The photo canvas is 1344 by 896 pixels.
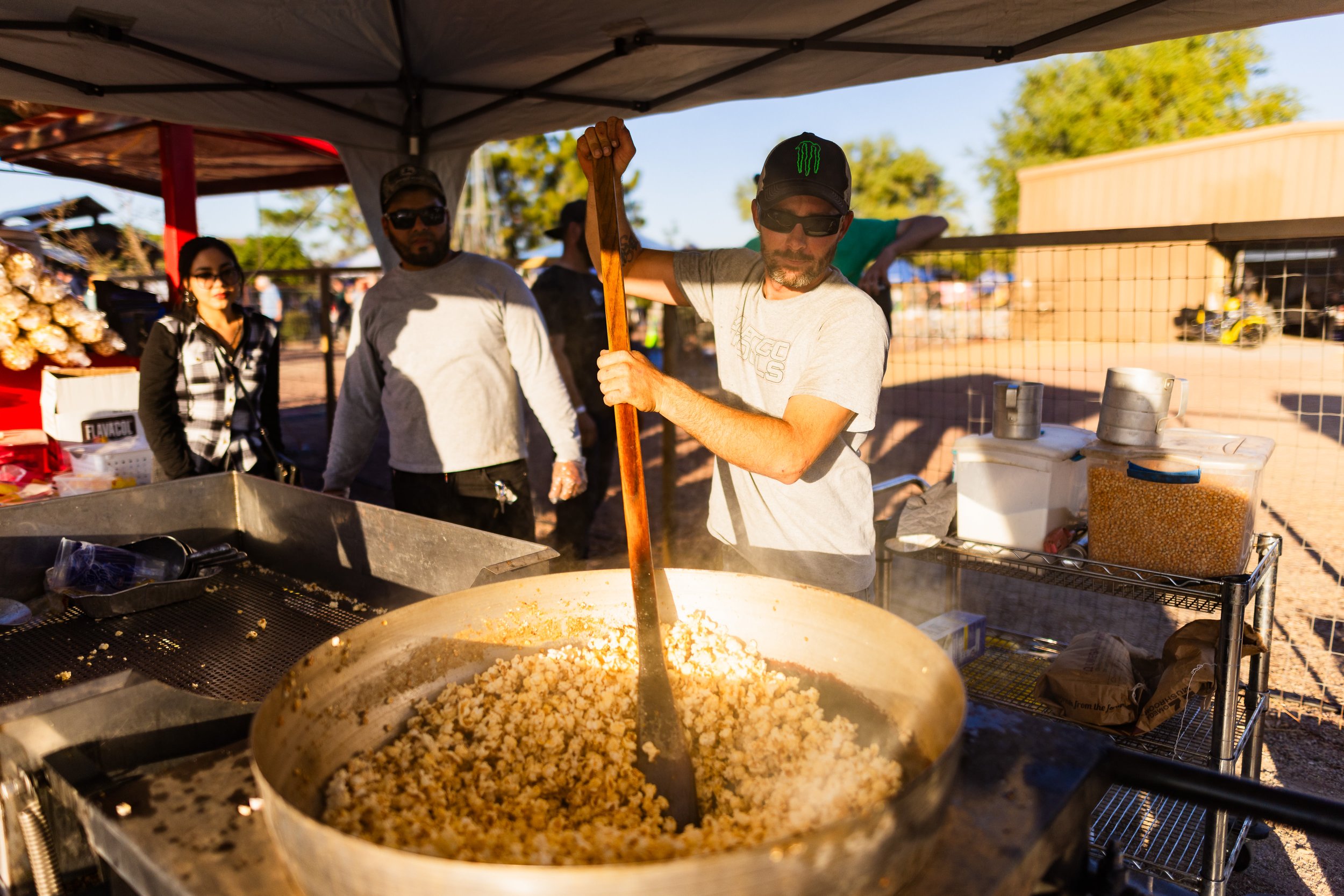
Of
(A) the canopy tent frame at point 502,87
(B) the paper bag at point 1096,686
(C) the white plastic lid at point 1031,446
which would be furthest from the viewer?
(A) the canopy tent frame at point 502,87

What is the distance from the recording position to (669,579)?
1479mm

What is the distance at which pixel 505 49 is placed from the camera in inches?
133

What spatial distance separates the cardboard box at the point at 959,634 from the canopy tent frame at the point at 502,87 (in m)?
2.06

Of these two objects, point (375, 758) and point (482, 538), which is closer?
point (375, 758)

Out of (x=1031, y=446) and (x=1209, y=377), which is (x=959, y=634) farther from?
(x=1209, y=377)

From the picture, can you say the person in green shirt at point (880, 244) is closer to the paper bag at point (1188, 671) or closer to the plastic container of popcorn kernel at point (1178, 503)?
the plastic container of popcorn kernel at point (1178, 503)

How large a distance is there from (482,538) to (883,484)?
204 centimetres

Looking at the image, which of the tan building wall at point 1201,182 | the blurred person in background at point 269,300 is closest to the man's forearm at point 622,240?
the blurred person in background at point 269,300

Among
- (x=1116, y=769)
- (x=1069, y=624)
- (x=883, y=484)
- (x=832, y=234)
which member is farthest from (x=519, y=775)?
(x=1069, y=624)

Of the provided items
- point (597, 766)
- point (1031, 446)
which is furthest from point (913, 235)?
point (597, 766)

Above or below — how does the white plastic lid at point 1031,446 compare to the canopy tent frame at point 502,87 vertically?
below

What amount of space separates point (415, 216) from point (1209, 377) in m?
13.9

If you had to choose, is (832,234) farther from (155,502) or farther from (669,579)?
(155,502)

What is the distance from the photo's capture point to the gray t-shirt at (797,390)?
189 cm
